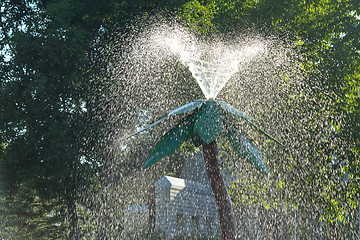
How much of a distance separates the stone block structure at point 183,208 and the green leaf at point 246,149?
8.66 m

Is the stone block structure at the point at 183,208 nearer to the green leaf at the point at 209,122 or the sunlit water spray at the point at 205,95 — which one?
the sunlit water spray at the point at 205,95

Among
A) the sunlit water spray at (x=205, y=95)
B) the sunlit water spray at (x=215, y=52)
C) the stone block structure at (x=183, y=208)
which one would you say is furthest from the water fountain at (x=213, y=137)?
the stone block structure at (x=183, y=208)

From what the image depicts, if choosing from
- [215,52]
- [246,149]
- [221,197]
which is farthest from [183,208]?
[246,149]

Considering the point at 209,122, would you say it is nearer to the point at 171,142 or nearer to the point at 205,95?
the point at 171,142

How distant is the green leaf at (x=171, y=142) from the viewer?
266 inches

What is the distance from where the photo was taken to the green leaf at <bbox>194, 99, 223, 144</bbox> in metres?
6.56

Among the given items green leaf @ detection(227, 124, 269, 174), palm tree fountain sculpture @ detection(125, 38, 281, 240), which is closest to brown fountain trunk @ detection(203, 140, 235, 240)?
palm tree fountain sculpture @ detection(125, 38, 281, 240)

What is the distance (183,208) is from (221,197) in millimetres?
9777

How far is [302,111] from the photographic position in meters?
12.4

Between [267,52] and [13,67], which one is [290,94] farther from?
[13,67]

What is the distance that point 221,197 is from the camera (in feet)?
23.5

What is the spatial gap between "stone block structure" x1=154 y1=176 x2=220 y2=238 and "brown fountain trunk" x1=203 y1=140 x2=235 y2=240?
26.0 ft

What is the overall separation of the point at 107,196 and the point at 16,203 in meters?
7.20

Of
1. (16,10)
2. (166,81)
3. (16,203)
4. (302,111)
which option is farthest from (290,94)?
(16,203)
